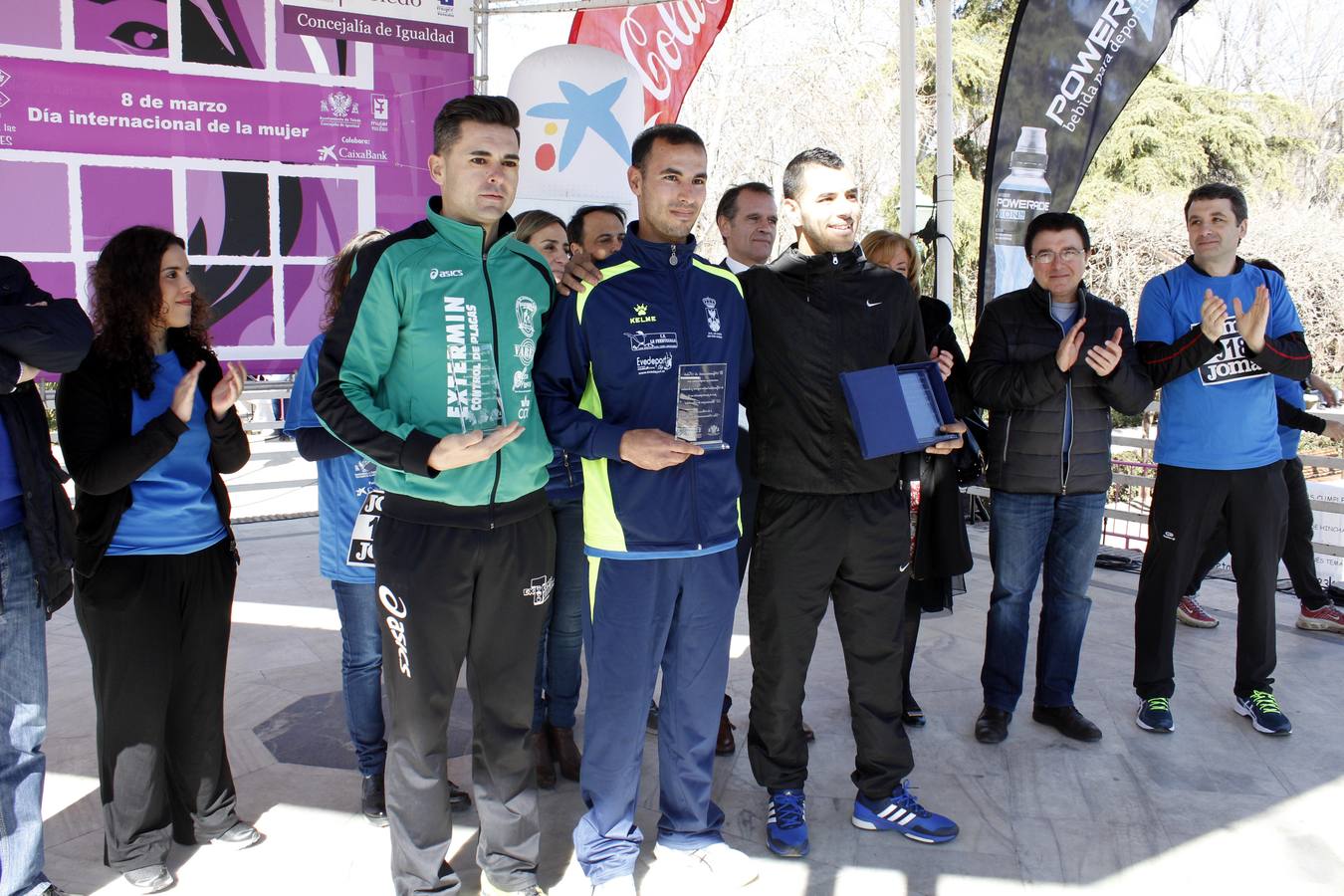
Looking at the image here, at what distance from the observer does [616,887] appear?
2830 millimetres

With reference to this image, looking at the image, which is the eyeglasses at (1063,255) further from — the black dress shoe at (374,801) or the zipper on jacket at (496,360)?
the black dress shoe at (374,801)

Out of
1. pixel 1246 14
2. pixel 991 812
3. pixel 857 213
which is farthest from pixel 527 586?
pixel 1246 14

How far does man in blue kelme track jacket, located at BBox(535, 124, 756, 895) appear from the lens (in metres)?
2.79

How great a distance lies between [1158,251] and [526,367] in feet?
49.8

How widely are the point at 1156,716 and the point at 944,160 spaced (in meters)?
3.47

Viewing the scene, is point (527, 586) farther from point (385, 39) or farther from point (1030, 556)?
point (385, 39)

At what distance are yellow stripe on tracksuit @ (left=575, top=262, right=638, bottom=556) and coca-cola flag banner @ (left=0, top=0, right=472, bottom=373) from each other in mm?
3063

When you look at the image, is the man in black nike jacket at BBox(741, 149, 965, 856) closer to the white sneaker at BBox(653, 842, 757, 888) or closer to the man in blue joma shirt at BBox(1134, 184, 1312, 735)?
the white sneaker at BBox(653, 842, 757, 888)

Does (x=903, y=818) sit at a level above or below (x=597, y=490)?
below

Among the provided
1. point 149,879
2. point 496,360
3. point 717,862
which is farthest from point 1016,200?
point 149,879

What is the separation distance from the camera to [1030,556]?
395 centimetres

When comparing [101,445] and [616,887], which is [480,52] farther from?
[616,887]

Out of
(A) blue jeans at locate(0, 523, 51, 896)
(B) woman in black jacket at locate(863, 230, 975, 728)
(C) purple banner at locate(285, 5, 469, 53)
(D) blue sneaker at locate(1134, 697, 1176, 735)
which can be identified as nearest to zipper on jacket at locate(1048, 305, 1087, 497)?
(B) woman in black jacket at locate(863, 230, 975, 728)

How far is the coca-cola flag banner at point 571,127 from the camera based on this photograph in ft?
19.2
